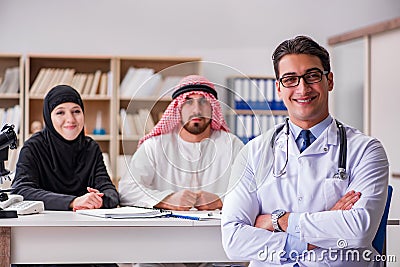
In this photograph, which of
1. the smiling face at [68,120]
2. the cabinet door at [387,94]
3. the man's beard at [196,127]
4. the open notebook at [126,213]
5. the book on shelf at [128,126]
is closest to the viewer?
the open notebook at [126,213]

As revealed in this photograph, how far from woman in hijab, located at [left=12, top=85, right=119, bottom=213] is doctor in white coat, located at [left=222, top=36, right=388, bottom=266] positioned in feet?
3.22

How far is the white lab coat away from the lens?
2477 millimetres

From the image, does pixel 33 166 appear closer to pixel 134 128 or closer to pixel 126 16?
pixel 134 128

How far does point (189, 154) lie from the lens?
3.09 meters

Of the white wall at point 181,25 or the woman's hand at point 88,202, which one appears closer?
the woman's hand at point 88,202

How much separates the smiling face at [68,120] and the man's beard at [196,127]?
0.80 m

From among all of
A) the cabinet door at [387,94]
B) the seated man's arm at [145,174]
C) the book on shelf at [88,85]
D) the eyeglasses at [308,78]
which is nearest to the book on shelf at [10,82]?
the book on shelf at [88,85]

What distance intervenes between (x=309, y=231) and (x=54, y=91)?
175 centimetres

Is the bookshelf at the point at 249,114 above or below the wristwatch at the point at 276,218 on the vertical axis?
above

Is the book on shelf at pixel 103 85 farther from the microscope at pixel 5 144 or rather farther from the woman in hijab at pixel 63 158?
the microscope at pixel 5 144

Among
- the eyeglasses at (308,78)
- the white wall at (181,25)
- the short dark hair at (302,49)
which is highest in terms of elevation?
the white wall at (181,25)

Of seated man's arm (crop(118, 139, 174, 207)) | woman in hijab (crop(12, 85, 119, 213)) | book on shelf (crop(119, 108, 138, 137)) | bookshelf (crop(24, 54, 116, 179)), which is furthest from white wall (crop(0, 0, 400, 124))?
seated man's arm (crop(118, 139, 174, 207))

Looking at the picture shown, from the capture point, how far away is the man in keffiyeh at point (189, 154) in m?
3.08

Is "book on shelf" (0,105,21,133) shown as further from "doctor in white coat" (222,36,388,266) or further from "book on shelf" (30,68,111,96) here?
"doctor in white coat" (222,36,388,266)
